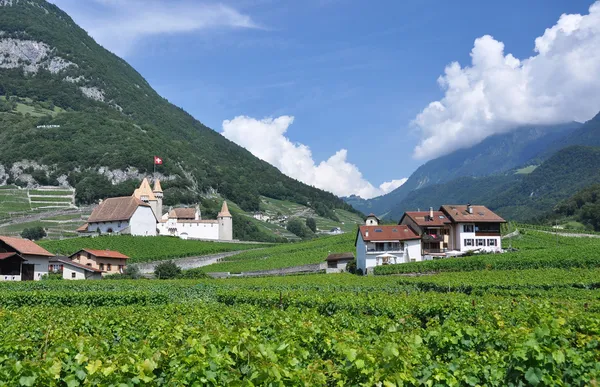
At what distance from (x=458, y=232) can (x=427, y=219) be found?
4.76 meters

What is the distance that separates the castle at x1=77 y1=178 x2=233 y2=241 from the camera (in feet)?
357

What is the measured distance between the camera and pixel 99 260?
74.8m

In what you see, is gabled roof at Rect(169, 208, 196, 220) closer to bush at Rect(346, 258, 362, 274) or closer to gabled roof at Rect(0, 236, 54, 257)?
gabled roof at Rect(0, 236, 54, 257)

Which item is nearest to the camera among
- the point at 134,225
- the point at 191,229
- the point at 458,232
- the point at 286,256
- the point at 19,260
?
the point at 19,260

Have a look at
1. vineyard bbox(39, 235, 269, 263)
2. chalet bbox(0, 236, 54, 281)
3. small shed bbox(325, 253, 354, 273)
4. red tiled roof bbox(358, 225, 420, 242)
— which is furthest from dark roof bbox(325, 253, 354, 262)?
chalet bbox(0, 236, 54, 281)

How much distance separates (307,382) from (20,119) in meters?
219

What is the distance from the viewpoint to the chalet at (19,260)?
202 feet

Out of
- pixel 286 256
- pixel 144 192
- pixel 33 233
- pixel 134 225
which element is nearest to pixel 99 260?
pixel 286 256

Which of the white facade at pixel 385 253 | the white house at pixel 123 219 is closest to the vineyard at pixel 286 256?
the white facade at pixel 385 253

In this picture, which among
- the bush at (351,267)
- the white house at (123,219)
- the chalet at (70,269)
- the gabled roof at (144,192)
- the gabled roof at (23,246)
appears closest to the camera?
the gabled roof at (23,246)

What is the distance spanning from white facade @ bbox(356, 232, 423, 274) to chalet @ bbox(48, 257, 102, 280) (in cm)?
3803

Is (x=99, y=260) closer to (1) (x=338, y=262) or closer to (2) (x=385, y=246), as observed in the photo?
→ (1) (x=338, y=262)

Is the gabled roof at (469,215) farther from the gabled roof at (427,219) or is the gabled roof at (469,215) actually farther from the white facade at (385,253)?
the white facade at (385,253)

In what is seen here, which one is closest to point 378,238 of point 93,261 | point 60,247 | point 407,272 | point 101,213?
point 407,272
